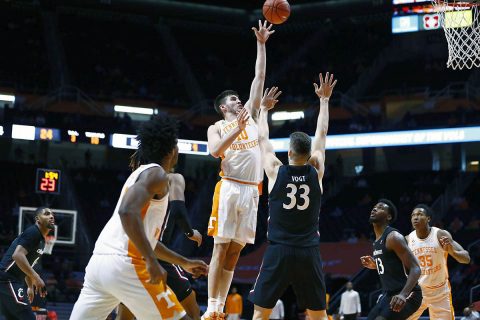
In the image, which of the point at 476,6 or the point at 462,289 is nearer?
the point at 476,6

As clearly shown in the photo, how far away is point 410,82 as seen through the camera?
3186cm

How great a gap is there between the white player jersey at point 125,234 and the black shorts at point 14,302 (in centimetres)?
415

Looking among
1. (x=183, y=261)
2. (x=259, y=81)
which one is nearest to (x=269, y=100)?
(x=259, y=81)

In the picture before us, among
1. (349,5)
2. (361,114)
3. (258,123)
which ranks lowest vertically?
(258,123)

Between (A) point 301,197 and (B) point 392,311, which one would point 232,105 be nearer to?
(A) point 301,197

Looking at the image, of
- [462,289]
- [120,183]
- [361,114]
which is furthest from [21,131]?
[462,289]

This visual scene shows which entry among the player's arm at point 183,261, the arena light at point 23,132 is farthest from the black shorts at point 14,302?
the arena light at point 23,132

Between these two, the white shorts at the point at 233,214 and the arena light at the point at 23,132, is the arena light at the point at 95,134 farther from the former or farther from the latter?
the white shorts at the point at 233,214

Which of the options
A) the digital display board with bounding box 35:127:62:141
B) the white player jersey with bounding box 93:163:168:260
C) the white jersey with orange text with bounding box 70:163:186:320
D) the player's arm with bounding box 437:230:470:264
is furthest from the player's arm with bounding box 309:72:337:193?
the digital display board with bounding box 35:127:62:141

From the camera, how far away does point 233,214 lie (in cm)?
816

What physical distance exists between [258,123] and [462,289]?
14738 mm

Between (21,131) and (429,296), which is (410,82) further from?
(429,296)

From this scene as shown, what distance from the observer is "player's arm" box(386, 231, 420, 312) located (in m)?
7.48

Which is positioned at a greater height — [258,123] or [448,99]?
[448,99]
